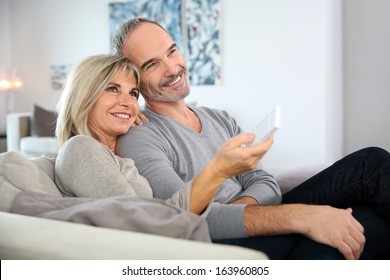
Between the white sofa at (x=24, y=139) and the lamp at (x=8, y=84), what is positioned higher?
the lamp at (x=8, y=84)

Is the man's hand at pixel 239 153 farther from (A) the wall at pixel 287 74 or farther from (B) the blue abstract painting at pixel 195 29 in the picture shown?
(B) the blue abstract painting at pixel 195 29

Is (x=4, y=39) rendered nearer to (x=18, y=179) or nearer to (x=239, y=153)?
(x=18, y=179)

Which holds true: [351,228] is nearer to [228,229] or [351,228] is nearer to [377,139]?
[228,229]

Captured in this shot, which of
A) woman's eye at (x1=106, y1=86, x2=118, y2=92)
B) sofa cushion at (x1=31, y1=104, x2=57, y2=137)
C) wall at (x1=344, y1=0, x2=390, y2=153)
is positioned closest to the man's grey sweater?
woman's eye at (x1=106, y1=86, x2=118, y2=92)

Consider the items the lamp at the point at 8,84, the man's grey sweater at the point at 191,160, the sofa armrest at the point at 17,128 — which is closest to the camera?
the man's grey sweater at the point at 191,160

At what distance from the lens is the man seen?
1.32 metres

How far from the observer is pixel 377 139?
16.6 ft

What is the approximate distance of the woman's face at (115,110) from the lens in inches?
62.7

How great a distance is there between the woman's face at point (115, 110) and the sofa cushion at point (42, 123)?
429cm

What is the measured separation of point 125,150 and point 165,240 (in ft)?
2.61

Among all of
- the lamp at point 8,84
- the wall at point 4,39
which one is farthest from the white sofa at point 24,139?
the wall at point 4,39

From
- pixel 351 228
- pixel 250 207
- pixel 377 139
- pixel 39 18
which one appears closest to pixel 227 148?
pixel 250 207

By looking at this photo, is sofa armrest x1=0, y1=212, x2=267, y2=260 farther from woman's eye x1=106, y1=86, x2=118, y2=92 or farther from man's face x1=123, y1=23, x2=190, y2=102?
A: man's face x1=123, y1=23, x2=190, y2=102

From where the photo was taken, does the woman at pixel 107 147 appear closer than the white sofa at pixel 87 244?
No
